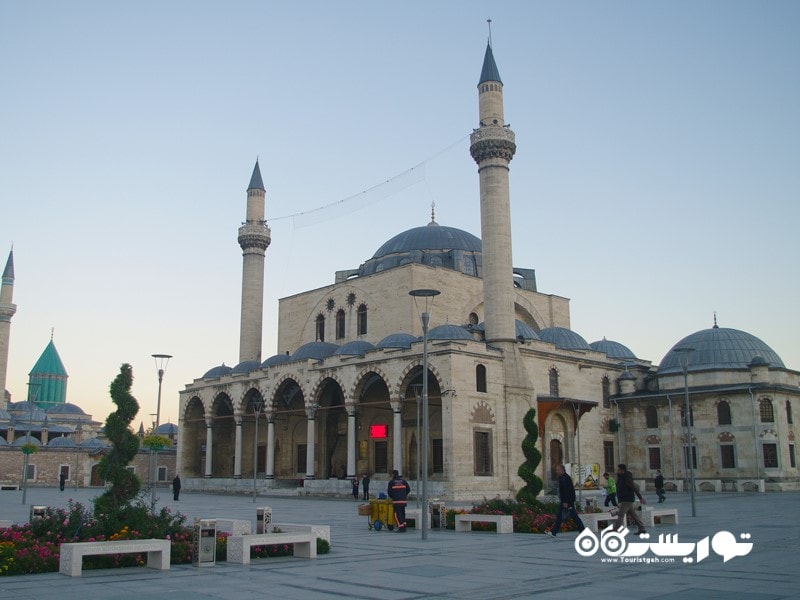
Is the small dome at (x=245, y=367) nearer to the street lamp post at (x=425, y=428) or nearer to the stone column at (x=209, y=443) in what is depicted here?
the stone column at (x=209, y=443)

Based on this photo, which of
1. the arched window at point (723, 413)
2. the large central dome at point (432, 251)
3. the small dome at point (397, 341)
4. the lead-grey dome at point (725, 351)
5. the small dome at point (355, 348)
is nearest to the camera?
the small dome at point (397, 341)

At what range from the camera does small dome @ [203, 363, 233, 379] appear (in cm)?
4716

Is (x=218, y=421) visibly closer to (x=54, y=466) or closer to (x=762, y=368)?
(x=54, y=466)

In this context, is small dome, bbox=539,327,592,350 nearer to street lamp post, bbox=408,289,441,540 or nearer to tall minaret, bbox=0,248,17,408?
street lamp post, bbox=408,289,441,540

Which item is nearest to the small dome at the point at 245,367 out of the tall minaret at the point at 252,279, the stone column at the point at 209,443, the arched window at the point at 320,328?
the tall minaret at the point at 252,279

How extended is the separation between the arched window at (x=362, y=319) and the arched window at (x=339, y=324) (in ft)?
5.55

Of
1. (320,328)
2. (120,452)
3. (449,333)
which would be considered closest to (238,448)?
(320,328)

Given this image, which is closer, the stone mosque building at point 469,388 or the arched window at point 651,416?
the stone mosque building at point 469,388

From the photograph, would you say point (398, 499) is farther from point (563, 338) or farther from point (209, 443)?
point (209, 443)

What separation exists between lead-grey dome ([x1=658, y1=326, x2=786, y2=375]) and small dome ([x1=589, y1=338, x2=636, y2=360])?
6768 millimetres

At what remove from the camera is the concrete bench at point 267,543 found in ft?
37.7

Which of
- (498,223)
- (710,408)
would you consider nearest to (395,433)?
(498,223)

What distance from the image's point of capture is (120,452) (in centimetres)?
1273

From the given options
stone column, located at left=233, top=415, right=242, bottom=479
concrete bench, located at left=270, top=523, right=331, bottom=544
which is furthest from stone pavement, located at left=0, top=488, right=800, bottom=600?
stone column, located at left=233, top=415, right=242, bottom=479
